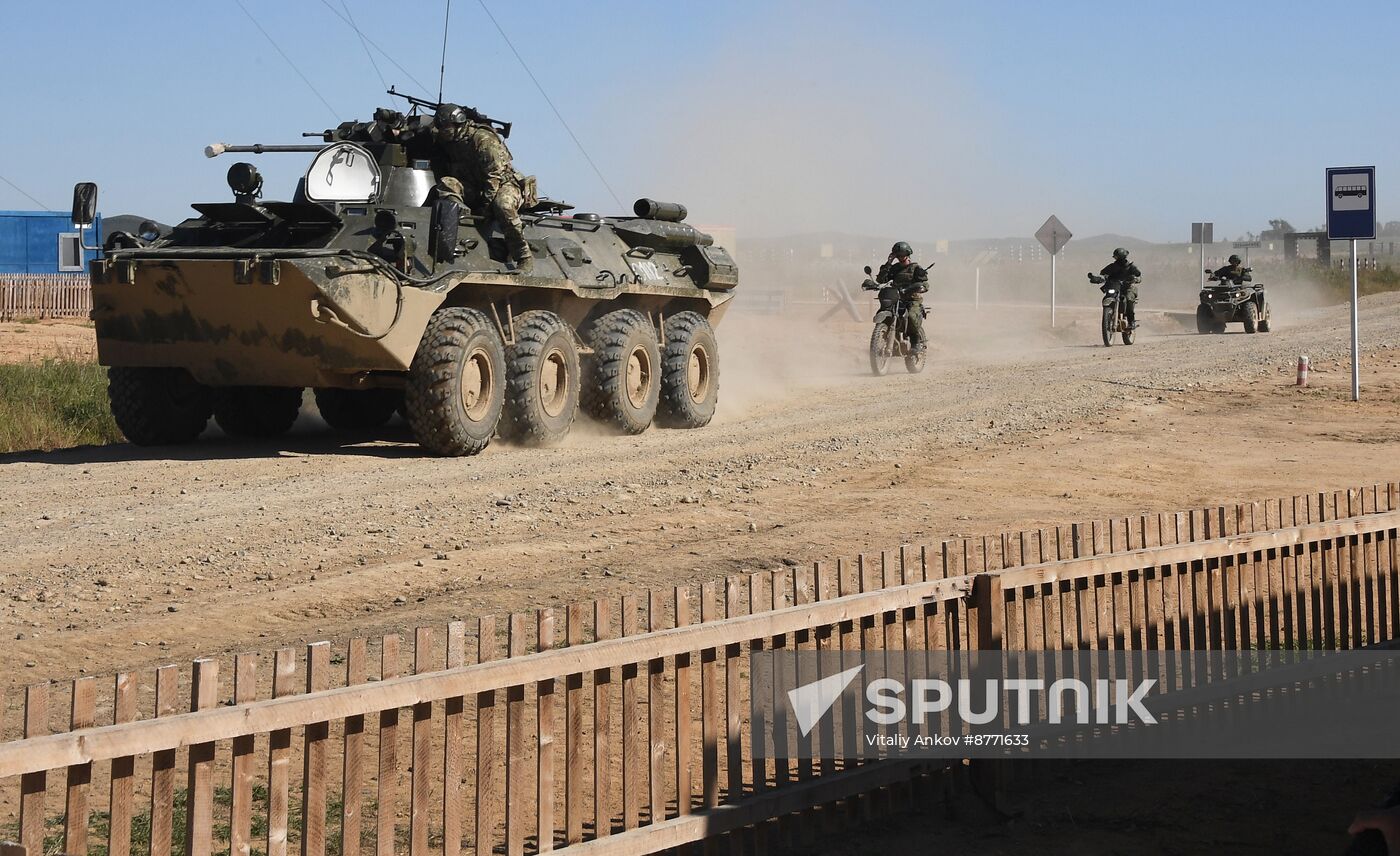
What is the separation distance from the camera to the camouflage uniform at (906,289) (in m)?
23.2

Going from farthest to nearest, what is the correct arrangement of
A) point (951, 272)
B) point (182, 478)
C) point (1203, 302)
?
point (951, 272)
point (1203, 302)
point (182, 478)

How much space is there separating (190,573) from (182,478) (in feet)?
12.2

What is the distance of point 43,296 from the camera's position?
3488cm

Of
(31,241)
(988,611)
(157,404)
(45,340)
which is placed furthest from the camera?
(31,241)

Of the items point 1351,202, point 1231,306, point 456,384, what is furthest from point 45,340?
point 1351,202

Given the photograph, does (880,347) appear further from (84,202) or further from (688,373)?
(84,202)

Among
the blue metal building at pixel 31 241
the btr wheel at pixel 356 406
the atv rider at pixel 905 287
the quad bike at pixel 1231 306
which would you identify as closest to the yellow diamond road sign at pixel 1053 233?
the quad bike at pixel 1231 306


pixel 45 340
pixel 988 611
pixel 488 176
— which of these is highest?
pixel 488 176

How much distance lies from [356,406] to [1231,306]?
735 inches

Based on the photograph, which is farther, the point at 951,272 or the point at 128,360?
the point at 951,272

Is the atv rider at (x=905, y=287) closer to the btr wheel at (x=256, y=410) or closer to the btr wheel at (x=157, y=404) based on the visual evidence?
the btr wheel at (x=256, y=410)

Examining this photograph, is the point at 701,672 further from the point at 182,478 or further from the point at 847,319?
the point at 847,319

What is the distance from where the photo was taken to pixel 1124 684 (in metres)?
6.24

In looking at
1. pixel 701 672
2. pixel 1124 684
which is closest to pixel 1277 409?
pixel 1124 684
